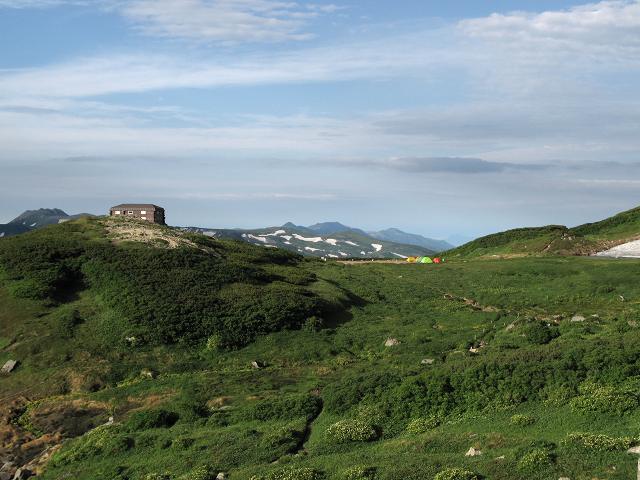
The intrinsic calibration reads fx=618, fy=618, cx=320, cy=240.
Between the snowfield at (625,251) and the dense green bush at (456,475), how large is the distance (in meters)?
84.6

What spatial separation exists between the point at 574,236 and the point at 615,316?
60.9 metres

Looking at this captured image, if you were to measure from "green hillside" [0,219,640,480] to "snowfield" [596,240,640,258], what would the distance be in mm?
16982

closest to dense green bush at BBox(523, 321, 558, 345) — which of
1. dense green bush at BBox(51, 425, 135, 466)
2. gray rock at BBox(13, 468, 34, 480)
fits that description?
dense green bush at BBox(51, 425, 135, 466)

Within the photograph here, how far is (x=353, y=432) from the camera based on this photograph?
29672 mm

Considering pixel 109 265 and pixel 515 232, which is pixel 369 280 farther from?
pixel 515 232

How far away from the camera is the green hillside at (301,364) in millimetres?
26875

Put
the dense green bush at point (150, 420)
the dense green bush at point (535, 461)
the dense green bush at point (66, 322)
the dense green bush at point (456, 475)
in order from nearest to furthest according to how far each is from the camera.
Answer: the dense green bush at point (535, 461) → the dense green bush at point (456, 475) → the dense green bush at point (150, 420) → the dense green bush at point (66, 322)

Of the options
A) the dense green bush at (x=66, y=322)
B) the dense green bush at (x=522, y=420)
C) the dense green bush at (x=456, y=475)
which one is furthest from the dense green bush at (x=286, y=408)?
the dense green bush at (x=66, y=322)

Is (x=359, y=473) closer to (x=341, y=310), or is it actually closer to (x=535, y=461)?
(x=535, y=461)

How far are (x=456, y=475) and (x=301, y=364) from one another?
26.5 metres

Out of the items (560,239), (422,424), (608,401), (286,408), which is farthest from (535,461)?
(560,239)

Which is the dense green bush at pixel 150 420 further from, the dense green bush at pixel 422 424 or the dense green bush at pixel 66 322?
the dense green bush at pixel 66 322

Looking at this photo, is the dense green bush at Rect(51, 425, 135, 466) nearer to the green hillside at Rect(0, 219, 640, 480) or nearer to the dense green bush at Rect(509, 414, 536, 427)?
the green hillside at Rect(0, 219, 640, 480)

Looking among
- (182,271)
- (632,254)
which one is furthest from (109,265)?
(632,254)
